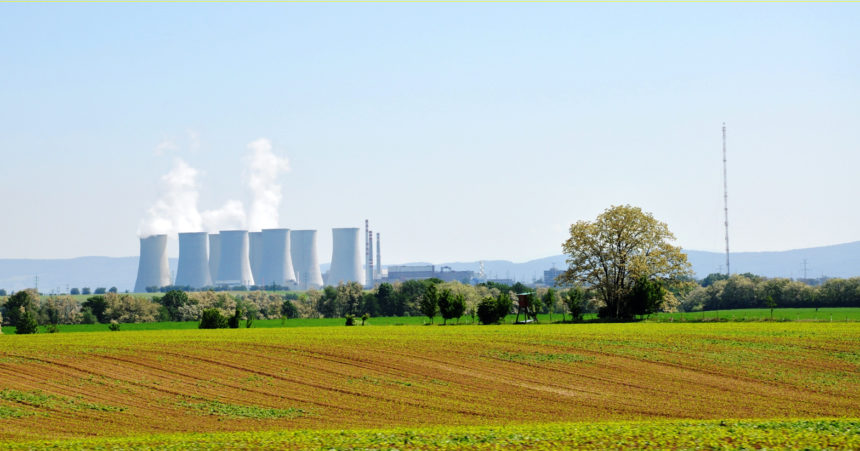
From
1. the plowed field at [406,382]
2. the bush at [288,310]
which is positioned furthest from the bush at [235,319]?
the bush at [288,310]

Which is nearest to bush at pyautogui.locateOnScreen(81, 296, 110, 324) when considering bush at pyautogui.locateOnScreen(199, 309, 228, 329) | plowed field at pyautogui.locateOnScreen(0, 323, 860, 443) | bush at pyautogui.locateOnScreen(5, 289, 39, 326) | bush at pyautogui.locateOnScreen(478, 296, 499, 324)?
bush at pyautogui.locateOnScreen(5, 289, 39, 326)

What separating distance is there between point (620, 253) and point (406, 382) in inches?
2427

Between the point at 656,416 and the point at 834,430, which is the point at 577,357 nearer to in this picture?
the point at 656,416

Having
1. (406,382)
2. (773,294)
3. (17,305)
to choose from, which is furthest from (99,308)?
(773,294)

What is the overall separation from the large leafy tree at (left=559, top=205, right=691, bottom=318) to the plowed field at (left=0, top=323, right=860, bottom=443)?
37.4 meters

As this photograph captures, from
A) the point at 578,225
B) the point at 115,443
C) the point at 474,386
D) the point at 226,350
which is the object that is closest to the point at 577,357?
the point at 474,386

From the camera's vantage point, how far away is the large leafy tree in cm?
9512

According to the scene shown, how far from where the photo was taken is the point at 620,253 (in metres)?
95.8

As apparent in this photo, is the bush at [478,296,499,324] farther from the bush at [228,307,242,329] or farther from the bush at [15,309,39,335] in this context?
the bush at [15,309,39,335]

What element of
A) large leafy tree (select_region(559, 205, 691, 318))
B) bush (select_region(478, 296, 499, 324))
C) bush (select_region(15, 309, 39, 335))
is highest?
large leafy tree (select_region(559, 205, 691, 318))

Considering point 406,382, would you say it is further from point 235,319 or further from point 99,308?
point 99,308

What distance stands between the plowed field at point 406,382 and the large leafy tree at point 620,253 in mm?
37359

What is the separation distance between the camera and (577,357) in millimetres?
47562

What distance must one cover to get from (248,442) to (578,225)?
7954 cm
